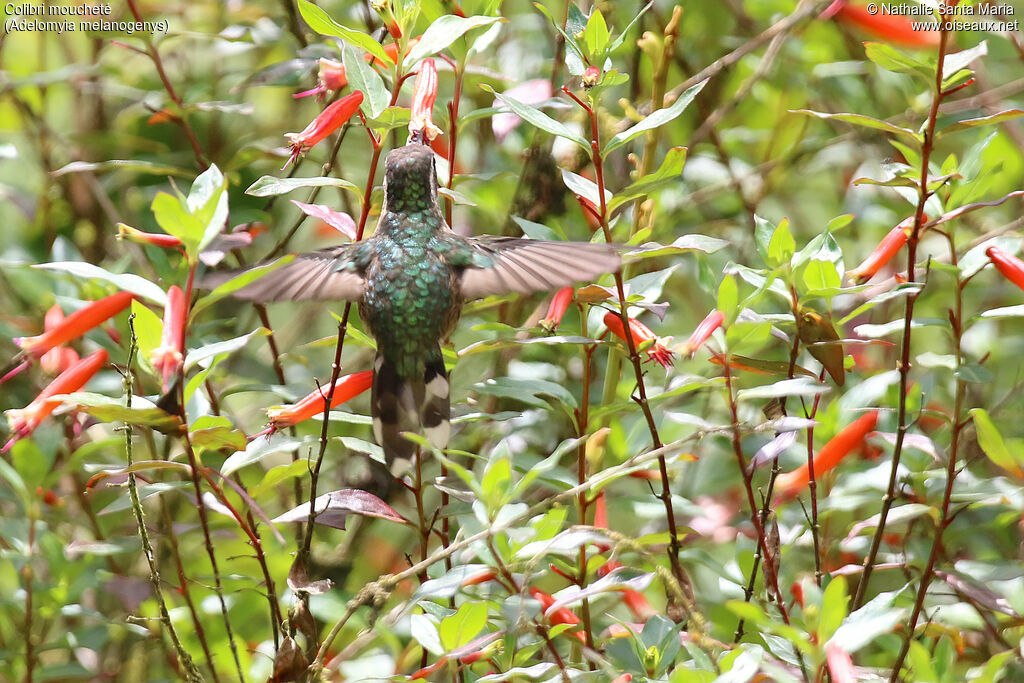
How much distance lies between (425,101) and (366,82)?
17cm

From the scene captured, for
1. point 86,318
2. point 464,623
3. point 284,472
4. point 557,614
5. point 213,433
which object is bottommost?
point 557,614

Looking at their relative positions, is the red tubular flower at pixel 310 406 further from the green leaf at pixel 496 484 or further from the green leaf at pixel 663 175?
the green leaf at pixel 663 175

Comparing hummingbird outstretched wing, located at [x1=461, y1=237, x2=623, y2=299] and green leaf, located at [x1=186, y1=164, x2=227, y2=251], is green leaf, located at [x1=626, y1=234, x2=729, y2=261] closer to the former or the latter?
hummingbird outstretched wing, located at [x1=461, y1=237, x2=623, y2=299]

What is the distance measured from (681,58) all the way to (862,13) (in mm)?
588

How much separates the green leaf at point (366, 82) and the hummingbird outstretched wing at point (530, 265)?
34cm

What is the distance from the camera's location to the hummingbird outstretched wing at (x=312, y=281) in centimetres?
167

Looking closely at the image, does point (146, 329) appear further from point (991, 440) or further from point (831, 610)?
point (991, 440)

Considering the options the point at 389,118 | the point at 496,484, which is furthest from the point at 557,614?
the point at 389,118

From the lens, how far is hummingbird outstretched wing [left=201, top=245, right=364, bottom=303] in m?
1.67

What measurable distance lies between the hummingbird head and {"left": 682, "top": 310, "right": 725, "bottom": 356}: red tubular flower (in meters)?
0.55

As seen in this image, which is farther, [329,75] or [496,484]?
[329,75]

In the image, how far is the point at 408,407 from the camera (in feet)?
6.02

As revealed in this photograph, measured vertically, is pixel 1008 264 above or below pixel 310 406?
above

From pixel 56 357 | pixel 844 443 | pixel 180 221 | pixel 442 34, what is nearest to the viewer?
pixel 180 221
